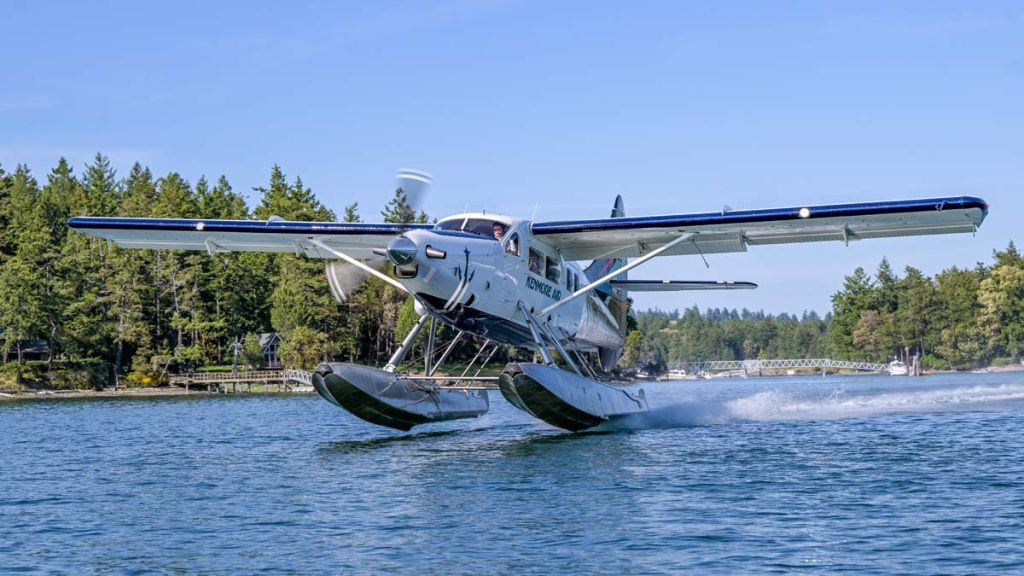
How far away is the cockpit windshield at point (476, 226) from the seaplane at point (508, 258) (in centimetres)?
2

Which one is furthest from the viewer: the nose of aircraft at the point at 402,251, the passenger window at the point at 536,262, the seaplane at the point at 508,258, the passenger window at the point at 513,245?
the passenger window at the point at 536,262

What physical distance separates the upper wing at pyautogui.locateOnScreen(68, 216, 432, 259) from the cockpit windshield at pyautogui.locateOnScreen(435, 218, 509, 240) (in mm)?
1711

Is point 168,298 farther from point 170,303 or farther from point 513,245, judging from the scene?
point 513,245

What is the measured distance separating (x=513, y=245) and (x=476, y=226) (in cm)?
83

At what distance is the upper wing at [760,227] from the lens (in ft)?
57.6

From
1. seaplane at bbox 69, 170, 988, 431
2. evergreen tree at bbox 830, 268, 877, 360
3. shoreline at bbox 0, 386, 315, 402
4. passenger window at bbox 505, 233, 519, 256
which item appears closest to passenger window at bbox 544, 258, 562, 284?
seaplane at bbox 69, 170, 988, 431

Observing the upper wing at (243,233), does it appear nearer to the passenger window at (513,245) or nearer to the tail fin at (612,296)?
the passenger window at (513,245)

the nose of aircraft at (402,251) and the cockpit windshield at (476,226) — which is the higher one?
the cockpit windshield at (476,226)

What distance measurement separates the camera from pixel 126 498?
13359 mm

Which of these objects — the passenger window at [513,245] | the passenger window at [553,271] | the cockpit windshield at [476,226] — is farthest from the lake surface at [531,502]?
the cockpit windshield at [476,226]

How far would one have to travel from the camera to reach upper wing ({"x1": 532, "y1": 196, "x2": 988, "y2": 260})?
57.6ft

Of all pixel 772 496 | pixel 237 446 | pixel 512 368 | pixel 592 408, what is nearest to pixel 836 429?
pixel 592 408

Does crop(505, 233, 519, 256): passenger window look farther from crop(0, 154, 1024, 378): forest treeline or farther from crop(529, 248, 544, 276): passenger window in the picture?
crop(0, 154, 1024, 378): forest treeline

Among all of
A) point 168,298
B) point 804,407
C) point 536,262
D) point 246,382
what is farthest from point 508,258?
point 168,298
